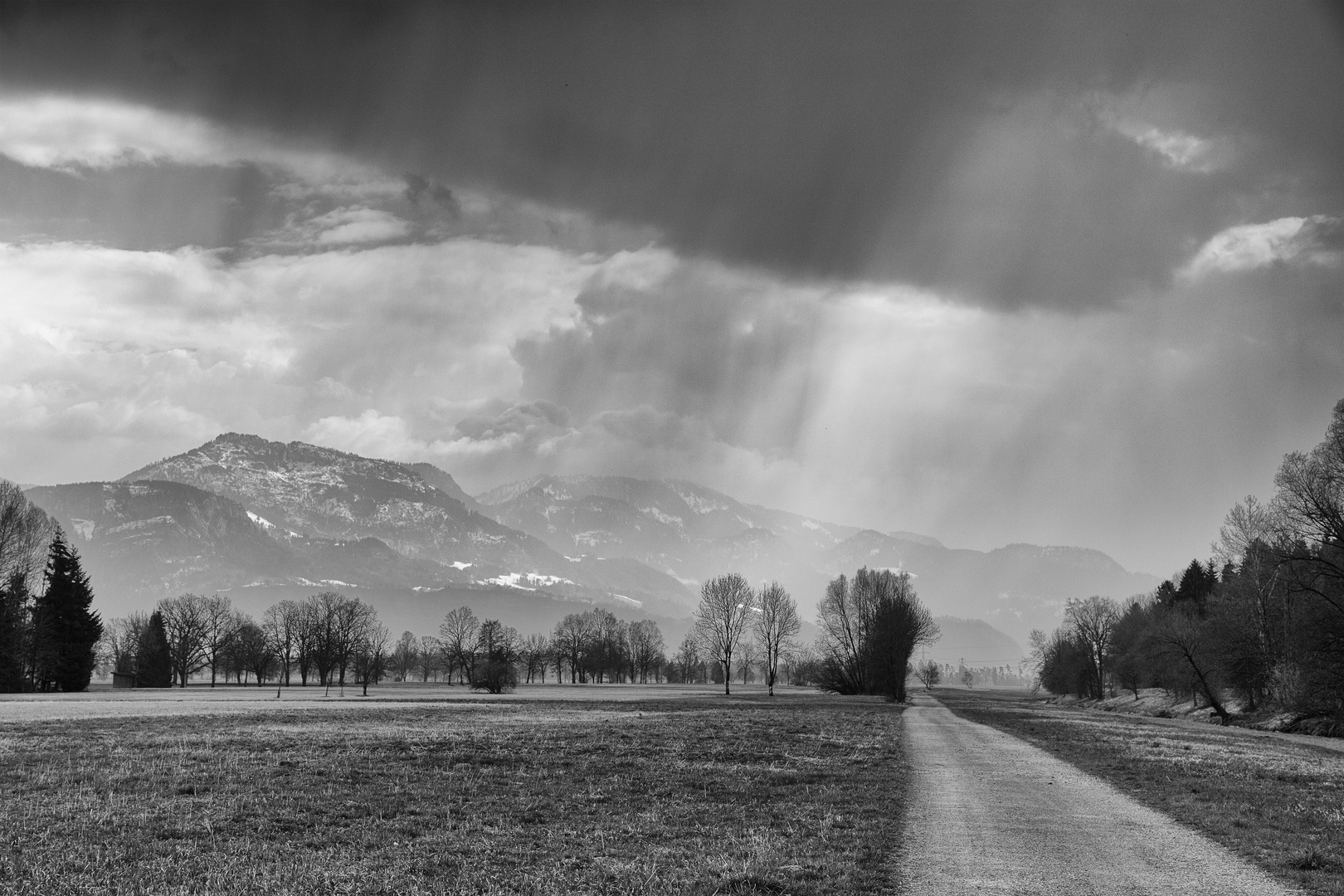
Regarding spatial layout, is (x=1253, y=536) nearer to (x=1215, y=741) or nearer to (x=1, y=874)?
(x=1215, y=741)

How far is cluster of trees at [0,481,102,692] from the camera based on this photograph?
92125 mm

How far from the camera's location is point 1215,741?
4212 centimetres

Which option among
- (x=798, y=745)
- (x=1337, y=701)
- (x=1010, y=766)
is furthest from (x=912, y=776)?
(x=1337, y=701)

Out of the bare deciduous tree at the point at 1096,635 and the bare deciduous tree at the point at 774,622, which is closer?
the bare deciduous tree at the point at 1096,635

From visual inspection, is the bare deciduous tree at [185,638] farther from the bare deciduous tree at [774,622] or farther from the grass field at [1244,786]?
the grass field at [1244,786]

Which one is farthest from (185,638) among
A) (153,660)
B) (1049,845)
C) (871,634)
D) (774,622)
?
(1049,845)

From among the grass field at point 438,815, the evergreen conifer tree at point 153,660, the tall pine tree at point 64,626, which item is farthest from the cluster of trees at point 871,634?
the evergreen conifer tree at point 153,660

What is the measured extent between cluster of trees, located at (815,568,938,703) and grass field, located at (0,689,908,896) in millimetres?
66371

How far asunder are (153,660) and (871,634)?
362 feet

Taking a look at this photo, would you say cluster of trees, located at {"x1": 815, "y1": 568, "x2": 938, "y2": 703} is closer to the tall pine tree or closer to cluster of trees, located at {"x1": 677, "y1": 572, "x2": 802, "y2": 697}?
cluster of trees, located at {"x1": 677, "y1": 572, "x2": 802, "y2": 697}

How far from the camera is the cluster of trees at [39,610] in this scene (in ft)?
302

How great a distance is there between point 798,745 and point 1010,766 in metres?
8.08

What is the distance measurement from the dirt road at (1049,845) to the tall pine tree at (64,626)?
107 metres

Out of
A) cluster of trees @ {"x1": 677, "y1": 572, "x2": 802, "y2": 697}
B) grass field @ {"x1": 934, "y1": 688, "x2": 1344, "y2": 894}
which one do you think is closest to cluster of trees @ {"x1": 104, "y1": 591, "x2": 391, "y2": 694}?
cluster of trees @ {"x1": 677, "y1": 572, "x2": 802, "y2": 697}
